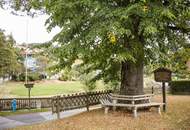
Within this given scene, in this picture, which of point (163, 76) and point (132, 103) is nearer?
point (132, 103)

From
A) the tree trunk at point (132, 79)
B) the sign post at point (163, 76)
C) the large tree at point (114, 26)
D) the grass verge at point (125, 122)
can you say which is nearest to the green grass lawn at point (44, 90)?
the tree trunk at point (132, 79)

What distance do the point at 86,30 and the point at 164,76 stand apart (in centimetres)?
445

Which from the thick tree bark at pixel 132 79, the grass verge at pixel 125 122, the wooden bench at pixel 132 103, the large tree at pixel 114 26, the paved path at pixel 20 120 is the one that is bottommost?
the paved path at pixel 20 120

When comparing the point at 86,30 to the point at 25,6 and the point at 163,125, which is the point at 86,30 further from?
the point at 25,6

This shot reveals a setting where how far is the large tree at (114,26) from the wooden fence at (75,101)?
1950 millimetres

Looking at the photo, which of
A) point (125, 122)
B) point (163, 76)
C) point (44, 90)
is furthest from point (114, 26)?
point (44, 90)

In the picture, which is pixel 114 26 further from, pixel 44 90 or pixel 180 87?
pixel 44 90

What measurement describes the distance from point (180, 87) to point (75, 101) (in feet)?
59.6

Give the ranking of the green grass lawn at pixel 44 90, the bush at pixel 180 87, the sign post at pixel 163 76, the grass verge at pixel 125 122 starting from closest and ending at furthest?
the grass verge at pixel 125 122 → the sign post at pixel 163 76 → the bush at pixel 180 87 → the green grass lawn at pixel 44 90

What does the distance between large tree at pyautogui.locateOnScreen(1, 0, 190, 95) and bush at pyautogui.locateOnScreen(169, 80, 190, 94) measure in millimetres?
17945

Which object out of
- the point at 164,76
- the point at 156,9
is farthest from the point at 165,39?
the point at 156,9

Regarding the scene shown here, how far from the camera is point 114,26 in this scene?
473 inches

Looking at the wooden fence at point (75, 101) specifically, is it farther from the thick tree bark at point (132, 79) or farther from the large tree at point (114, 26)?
the thick tree bark at point (132, 79)

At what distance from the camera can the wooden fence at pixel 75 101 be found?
1605 cm
